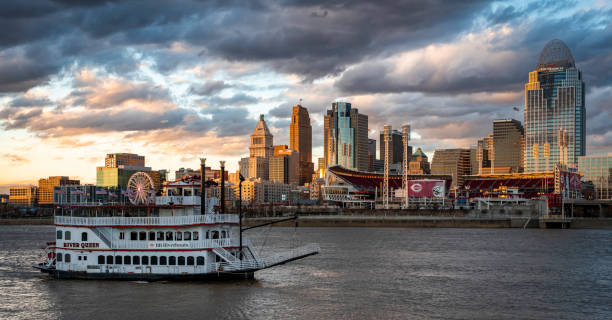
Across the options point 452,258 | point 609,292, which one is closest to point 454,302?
point 609,292

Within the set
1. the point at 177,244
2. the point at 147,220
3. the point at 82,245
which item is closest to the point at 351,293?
the point at 177,244

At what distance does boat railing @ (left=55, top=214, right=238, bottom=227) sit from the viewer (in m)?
46.0

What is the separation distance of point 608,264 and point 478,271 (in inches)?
666

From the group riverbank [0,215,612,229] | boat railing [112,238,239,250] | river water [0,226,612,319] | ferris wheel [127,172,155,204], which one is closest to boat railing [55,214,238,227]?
boat railing [112,238,239,250]

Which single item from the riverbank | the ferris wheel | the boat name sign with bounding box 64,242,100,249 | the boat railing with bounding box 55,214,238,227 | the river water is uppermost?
the ferris wheel

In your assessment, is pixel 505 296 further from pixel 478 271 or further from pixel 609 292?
pixel 478 271

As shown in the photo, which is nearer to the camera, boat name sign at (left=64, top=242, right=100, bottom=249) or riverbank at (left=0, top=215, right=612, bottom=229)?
boat name sign at (left=64, top=242, right=100, bottom=249)

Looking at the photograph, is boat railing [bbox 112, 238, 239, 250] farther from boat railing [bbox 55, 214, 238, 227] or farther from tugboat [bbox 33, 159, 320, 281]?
boat railing [bbox 55, 214, 238, 227]

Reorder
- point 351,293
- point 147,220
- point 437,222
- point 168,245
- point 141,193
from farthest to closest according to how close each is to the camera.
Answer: point 437,222 → point 141,193 → point 147,220 → point 168,245 → point 351,293

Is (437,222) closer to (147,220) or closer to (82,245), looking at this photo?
(147,220)

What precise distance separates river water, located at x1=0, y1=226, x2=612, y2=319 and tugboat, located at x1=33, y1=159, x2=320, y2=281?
104 centimetres

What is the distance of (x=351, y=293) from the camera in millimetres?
45969

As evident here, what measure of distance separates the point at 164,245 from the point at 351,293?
47.9 ft

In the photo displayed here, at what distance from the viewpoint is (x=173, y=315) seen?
37875 mm
